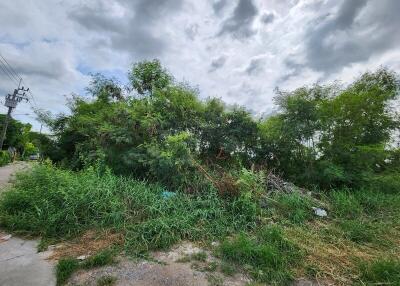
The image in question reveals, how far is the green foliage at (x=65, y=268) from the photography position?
9.27ft

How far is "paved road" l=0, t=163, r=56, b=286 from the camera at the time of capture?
9.09 feet

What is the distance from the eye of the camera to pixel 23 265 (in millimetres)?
3080

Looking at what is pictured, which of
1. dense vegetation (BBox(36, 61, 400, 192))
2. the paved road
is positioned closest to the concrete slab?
the paved road

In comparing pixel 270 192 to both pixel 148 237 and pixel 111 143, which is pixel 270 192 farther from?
pixel 111 143

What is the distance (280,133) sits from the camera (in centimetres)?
620

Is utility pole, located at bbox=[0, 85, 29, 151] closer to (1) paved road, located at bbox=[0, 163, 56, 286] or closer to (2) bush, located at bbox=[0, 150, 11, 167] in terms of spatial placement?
(2) bush, located at bbox=[0, 150, 11, 167]

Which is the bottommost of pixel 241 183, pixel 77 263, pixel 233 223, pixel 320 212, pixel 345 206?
pixel 77 263

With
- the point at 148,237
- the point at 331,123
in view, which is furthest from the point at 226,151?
the point at 148,237

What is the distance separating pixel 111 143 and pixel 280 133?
154 inches

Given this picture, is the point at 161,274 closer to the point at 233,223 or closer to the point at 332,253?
the point at 233,223

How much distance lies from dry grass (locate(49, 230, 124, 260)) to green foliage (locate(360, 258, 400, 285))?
9.27 feet

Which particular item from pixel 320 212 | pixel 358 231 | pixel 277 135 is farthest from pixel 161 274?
pixel 277 135

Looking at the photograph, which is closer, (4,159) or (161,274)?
(161,274)

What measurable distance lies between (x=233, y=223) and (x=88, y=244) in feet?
6.60
